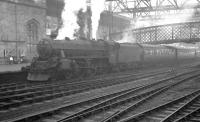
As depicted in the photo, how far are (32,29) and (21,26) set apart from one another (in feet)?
6.18

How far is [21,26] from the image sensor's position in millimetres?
28500

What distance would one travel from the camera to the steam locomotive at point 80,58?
1458cm

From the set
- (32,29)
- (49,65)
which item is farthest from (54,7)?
(49,65)

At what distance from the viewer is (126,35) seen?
125 feet

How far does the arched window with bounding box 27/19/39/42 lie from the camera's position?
2980 cm

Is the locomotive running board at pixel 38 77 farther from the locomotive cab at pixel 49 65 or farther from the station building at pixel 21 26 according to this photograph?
the station building at pixel 21 26

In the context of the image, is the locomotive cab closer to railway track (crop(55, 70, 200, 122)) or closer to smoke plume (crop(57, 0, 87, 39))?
smoke plume (crop(57, 0, 87, 39))

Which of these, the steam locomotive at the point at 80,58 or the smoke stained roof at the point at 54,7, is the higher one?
the smoke stained roof at the point at 54,7

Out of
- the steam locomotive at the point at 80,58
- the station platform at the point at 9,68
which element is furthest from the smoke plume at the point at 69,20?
the station platform at the point at 9,68

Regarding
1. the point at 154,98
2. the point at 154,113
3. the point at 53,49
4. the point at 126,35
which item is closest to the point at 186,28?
the point at 126,35

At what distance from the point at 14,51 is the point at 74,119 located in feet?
75.4

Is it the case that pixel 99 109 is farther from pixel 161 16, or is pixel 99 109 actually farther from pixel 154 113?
pixel 161 16

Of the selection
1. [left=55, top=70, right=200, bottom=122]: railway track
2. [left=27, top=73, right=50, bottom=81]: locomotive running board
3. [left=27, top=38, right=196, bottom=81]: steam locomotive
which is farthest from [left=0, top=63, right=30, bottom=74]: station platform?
[left=55, top=70, right=200, bottom=122]: railway track

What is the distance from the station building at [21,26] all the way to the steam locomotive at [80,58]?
11955 mm
